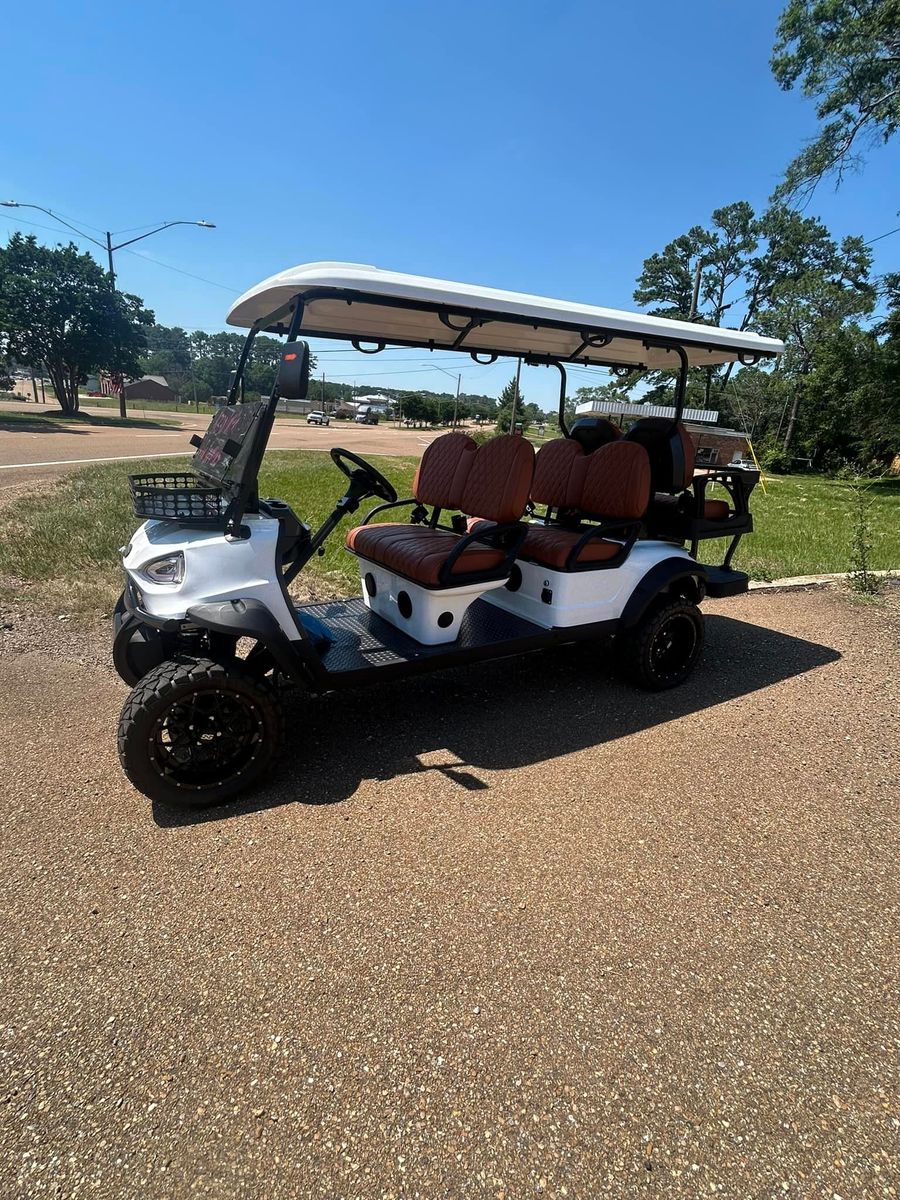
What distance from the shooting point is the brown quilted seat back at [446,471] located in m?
3.91

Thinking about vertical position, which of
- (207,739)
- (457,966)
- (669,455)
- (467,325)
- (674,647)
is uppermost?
(467,325)

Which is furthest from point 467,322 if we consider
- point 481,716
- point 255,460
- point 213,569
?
point 481,716

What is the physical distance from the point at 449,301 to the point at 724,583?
268 centimetres

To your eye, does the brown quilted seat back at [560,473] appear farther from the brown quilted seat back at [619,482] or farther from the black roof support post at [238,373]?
the black roof support post at [238,373]

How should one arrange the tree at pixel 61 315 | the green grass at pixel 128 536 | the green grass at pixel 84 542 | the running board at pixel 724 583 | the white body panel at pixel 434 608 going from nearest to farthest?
the white body panel at pixel 434 608
the running board at pixel 724 583
the green grass at pixel 84 542
the green grass at pixel 128 536
the tree at pixel 61 315

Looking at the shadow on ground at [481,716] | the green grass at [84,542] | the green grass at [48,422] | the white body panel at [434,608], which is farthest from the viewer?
the green grass at [48,422]

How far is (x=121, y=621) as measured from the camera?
3.08 metres

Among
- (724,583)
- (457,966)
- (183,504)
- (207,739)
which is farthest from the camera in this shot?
(724,583)

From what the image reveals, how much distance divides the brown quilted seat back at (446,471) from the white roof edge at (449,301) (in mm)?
1065

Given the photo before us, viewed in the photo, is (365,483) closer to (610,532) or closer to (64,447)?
(610,532)

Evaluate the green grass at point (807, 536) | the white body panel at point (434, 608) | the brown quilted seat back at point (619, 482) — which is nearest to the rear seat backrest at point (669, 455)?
the brown quilted seat back at point (619, 482)

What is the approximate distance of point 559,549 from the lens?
348 cm

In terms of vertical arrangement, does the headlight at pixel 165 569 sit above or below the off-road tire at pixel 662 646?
above

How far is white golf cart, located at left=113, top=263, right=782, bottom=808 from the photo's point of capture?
2.55m
